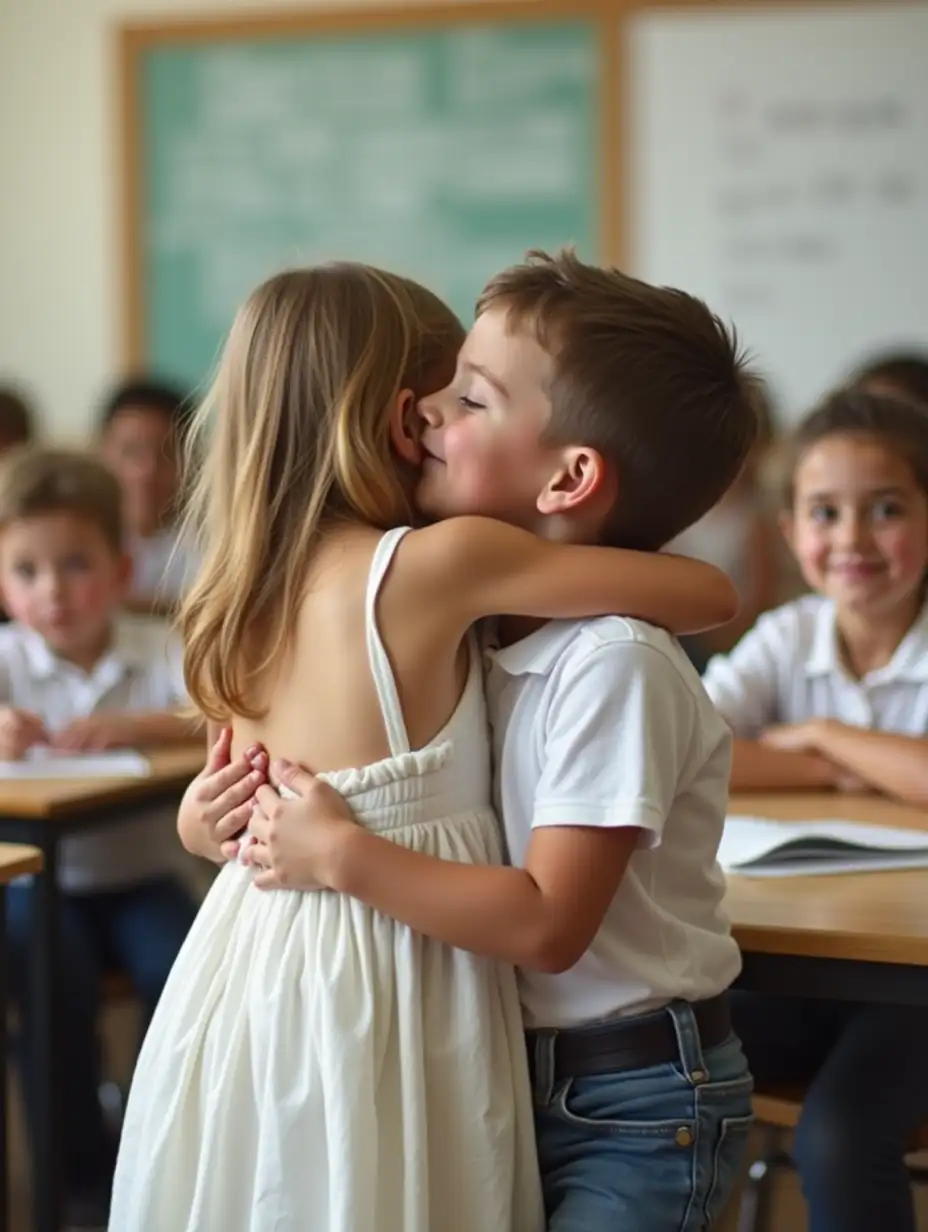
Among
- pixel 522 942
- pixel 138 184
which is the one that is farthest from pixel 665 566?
pixel 138 184

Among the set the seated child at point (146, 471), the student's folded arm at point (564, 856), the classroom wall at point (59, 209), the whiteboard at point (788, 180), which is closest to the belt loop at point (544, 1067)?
the student's folded arm at point (564, 856)

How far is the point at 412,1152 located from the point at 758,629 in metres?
1.29

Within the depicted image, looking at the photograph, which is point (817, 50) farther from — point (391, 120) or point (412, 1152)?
point (412, 1152)

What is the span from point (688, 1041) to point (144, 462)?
2893 millimetres

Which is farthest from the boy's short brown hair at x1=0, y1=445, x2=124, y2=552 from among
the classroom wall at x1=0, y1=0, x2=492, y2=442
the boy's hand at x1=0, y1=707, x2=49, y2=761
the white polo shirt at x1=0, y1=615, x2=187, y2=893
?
the classroom wall at x1=0, y1=0, x2=492, y2=442

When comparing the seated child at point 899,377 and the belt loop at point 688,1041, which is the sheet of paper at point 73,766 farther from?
the seated child at point 899,377

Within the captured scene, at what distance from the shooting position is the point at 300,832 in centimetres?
124

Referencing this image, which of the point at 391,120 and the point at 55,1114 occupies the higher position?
the point at 391,120

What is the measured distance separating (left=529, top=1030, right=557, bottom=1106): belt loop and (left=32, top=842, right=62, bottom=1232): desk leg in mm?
868

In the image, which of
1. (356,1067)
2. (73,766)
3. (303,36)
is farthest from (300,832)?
(303,36)

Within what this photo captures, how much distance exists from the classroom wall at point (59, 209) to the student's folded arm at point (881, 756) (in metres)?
3.17

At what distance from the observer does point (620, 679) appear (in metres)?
1.23

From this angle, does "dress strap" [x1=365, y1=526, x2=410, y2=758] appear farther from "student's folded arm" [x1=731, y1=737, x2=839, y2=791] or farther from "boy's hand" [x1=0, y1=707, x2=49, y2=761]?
"boy's hand" [x1=0, y1=707, x2=49, y2=761]

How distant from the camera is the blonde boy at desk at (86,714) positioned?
2369 mm
